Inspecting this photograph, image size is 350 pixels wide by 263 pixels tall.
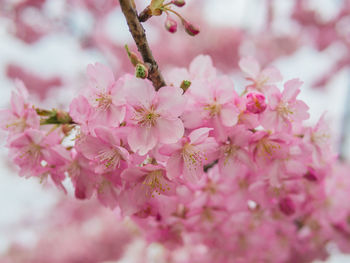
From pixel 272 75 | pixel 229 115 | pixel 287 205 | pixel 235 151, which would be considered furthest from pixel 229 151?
pixel 287 205

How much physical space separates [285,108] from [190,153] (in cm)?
32

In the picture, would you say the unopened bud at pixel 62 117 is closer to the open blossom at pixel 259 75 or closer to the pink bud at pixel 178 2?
the pink bud at pixel 178 2

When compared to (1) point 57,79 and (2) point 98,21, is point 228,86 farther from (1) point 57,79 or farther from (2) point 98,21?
(1) point 57,79

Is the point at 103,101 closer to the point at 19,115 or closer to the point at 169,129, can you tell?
the point at 169,129

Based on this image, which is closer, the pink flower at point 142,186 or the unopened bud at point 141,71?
the unopened bud at point 141,71

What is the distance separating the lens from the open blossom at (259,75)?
1091 millimetres

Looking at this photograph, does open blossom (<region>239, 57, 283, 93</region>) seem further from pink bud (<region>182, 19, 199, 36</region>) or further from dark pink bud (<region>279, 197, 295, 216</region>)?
dark pink bud (<region>279, 197, 295, 216</region>)

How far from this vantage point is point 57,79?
A: 225 inches

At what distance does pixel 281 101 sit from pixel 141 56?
0.43 meters

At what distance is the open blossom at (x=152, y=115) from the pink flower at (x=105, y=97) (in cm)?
4

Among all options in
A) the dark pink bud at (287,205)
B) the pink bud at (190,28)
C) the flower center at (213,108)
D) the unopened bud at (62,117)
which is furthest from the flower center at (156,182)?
the dark pink bud at (287,205)

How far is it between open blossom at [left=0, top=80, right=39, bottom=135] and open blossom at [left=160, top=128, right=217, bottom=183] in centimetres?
44

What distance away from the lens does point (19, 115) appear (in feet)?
3.36

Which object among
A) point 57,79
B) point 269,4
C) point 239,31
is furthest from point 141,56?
point 57,79
